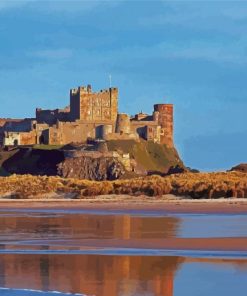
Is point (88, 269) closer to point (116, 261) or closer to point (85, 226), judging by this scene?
point (116, 261)

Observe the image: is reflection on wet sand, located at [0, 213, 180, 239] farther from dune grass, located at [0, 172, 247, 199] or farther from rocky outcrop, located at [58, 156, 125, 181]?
rocky outcrop, located at [58, 156, 125, 181]

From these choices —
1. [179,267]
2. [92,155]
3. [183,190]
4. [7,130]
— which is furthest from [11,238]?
[7,130]

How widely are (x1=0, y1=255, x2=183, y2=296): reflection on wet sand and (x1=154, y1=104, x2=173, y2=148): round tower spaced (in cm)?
5627

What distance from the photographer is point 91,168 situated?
50562 millimetres

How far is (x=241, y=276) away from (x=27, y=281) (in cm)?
245

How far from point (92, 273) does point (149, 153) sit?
5282cm

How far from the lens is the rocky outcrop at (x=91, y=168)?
1950 inches

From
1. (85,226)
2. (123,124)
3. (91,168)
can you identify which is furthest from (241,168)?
(85,226)

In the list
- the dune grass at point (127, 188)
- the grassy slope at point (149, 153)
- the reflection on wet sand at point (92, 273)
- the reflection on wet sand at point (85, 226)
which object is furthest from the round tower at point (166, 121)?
the reflection on wet sand at point (92, 273)

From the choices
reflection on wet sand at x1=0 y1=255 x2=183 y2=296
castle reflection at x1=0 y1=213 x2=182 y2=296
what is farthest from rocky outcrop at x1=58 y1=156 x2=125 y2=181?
reflection on wet sand at x1=0 y1=255 x2=183 y2=296

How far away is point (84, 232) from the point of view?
1562 cm

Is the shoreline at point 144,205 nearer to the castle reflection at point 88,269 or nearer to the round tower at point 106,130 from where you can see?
the castle reflection at point 88,269

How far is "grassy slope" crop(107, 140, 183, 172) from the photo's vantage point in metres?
58.5

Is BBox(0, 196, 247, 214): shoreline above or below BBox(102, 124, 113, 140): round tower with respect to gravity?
below
